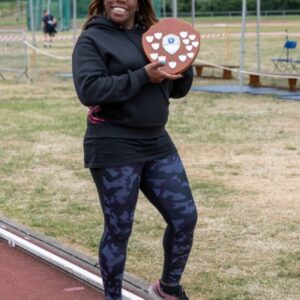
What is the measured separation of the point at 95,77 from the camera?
3799mm

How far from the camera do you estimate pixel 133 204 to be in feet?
13.4

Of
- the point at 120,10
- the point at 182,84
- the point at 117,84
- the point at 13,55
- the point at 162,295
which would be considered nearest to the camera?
the point at 117,84

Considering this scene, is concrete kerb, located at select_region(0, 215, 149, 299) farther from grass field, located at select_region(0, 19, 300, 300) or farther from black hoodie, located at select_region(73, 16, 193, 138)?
black hoodie, located at select_region(73, 16, 193, 138)

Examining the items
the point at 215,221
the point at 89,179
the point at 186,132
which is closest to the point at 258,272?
the point at 215,221

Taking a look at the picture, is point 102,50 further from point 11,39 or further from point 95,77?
point 11,39

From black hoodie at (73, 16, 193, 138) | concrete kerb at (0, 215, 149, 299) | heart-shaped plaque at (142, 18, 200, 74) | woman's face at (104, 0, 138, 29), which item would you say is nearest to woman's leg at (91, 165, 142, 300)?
black hoodie at (73, 16, 193, 138)

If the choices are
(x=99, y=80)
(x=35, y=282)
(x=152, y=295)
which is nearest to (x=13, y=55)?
(x=35, y=282)

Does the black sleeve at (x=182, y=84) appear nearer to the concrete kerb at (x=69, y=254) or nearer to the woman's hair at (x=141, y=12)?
the woman's hair at (x=141, y=12)

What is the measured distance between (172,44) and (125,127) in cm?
48

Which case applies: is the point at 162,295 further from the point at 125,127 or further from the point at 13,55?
the point at 13,55

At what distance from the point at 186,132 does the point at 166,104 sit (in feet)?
23.6

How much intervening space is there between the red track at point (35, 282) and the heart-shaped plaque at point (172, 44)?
1.60 meters

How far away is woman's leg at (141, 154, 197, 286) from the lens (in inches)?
161

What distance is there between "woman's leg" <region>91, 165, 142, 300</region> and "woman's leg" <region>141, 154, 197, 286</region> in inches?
3.8
